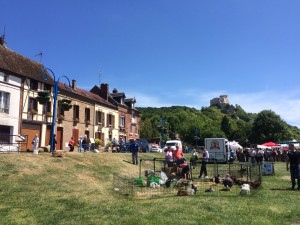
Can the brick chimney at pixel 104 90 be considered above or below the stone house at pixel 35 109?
above

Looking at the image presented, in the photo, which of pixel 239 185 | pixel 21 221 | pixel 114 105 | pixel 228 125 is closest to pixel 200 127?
pixel 228 125

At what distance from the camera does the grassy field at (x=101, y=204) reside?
26.1 feet

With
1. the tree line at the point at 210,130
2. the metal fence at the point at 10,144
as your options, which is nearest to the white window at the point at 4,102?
the metal fence at the point at 10,144

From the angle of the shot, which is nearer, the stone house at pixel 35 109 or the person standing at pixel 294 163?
the person standing at pixel 294 163

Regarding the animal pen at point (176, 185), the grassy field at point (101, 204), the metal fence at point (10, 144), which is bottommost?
the grassy field at point (101, 204)

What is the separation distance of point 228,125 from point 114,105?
57.6m

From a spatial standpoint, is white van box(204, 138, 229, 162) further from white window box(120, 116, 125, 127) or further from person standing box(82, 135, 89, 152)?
white window box(120, 116, 125, 127)

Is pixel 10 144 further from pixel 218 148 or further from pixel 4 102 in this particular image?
pixel 218 148

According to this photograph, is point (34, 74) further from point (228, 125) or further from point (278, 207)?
point (228, 125)

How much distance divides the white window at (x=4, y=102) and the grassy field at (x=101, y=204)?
11556 millimetres

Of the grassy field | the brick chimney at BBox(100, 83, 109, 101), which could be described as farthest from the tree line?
the grassy field

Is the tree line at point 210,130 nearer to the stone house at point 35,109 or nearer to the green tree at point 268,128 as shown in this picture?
the green tree at point 268,128

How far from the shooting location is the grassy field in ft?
26.1

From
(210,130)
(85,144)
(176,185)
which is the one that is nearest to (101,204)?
(176,185)
